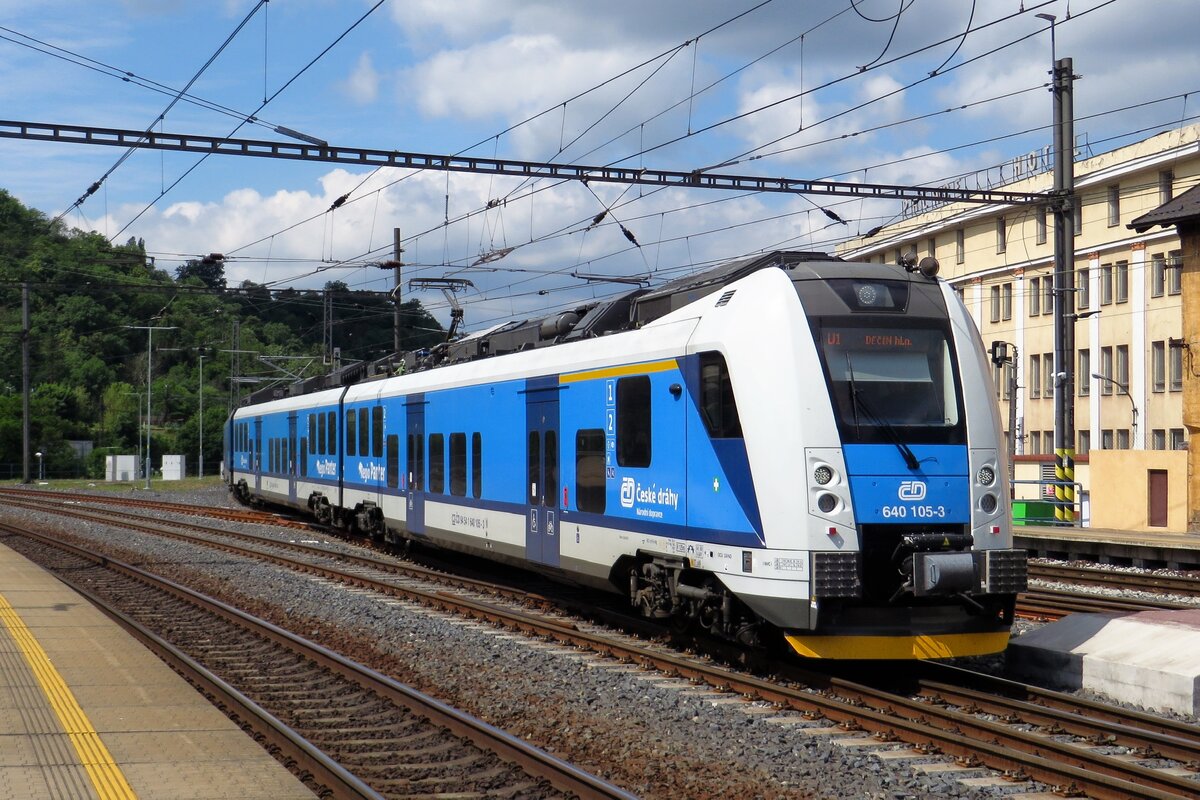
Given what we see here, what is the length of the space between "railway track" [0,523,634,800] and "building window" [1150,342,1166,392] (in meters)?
42.4

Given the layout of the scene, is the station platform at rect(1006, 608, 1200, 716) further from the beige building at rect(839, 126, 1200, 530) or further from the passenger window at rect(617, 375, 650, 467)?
the beige building at rect(839, 126, 1200, 530)

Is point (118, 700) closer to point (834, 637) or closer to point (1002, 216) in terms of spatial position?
point (834, 637)

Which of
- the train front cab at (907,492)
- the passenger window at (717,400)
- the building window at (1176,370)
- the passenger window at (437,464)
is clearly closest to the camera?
the train front cab at (907,492)

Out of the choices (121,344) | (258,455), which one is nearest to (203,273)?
(121,344)

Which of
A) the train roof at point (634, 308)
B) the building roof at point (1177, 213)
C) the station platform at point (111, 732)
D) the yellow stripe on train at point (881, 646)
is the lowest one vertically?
the station platform at point (111, 732)

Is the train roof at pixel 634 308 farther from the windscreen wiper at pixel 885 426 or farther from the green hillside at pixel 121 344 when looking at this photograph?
the green hillside at pixel 121 344

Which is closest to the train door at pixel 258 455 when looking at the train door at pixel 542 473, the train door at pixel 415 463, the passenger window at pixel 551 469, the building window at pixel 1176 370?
the train door at pixel 415 463

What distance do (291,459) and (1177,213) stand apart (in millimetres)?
22737

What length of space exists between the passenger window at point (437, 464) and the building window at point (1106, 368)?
4028 centimetres

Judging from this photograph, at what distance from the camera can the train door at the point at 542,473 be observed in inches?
561

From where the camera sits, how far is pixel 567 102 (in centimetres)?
2056

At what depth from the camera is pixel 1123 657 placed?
1015 cm

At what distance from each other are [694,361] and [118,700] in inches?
211

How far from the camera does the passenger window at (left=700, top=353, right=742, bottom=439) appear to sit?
1056cm
